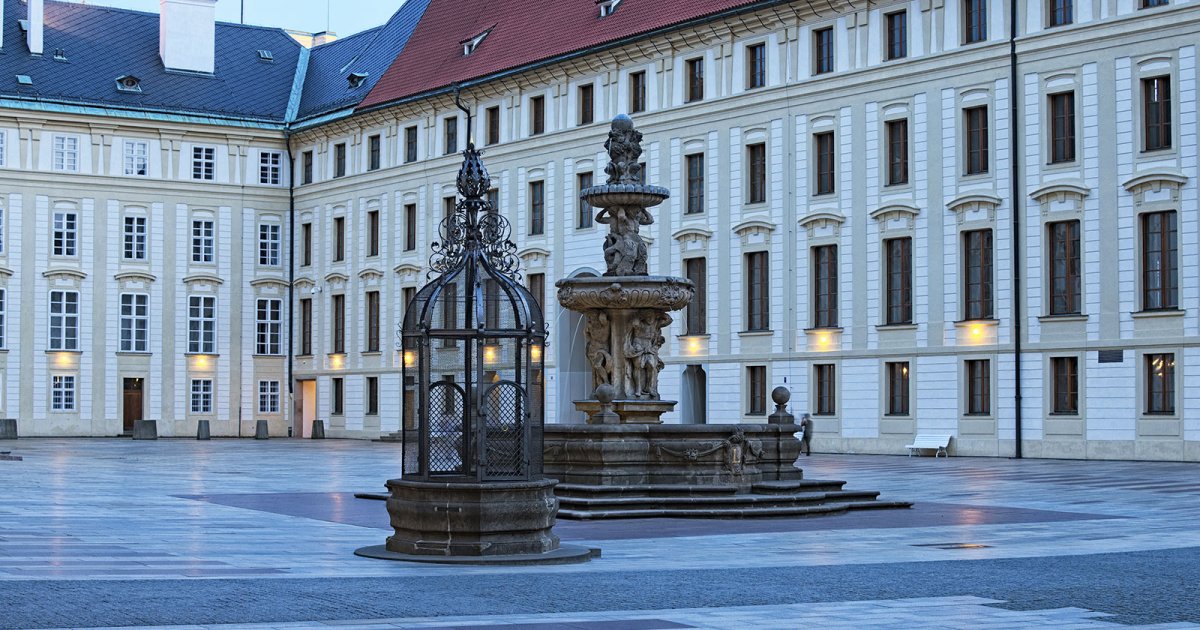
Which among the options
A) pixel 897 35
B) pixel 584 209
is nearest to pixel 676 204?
pixel 584 209

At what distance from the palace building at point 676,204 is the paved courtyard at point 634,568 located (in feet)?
46.6

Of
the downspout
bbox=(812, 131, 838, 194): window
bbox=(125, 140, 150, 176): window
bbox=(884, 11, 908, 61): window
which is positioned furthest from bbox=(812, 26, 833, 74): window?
bbox=(125, 140, 150, 176): window

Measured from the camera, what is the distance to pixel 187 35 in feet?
237

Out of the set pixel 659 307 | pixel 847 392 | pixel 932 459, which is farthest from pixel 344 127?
pixel 659 307

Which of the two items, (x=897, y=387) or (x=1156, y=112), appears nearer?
(x=1156, y=112)

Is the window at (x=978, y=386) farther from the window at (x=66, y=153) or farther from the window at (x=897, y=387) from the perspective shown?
the window at (x=66, y=153)

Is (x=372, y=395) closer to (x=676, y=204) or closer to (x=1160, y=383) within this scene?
(x=676, y=204)

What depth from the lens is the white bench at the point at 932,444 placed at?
45156 millimetres

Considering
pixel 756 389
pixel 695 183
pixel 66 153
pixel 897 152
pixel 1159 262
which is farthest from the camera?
pixel 66 153

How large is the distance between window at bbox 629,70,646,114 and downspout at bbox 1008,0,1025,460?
14354 millimetres

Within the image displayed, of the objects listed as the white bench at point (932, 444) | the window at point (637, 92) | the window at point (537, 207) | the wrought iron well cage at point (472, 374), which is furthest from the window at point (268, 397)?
the wrought iron well cage at point (472, 374)

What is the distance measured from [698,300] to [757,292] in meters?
2.62

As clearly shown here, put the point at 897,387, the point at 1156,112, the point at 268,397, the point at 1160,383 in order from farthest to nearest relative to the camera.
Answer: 1. the point at 268,397
2. the point at 897,387
3. the point at 1156,112
4. the point at 1160,383

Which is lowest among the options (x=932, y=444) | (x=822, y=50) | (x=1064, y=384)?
(x=932, y=444)
